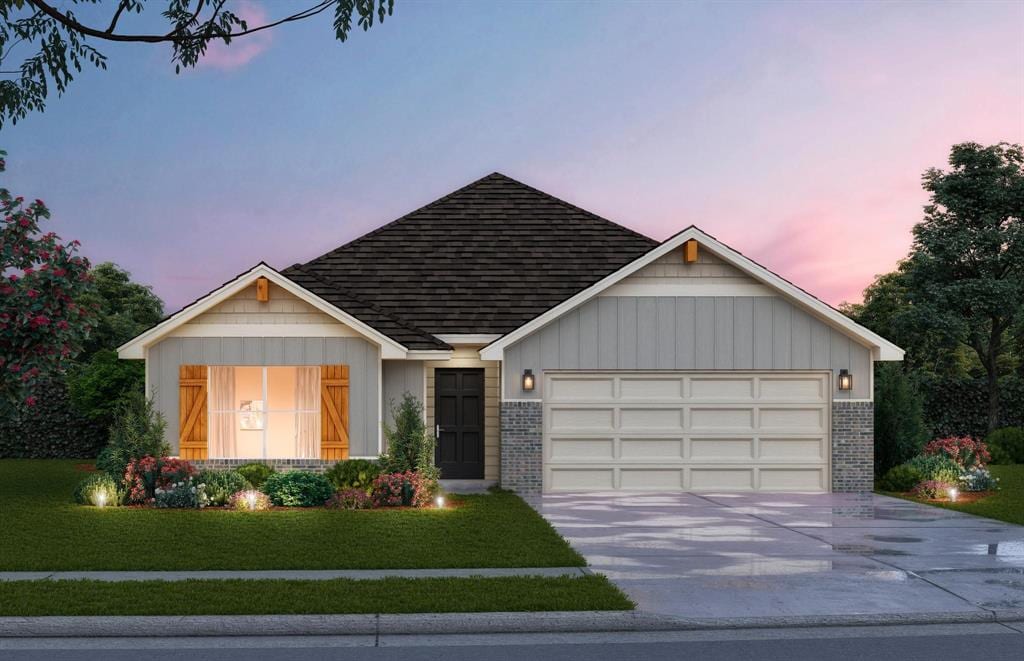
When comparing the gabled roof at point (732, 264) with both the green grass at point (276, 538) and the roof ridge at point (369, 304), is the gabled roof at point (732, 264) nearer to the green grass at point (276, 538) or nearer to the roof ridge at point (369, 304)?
the roof ridge at point (369, 304)

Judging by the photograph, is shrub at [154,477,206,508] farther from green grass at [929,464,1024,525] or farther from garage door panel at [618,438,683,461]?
green grass at [929,464,1024,525]

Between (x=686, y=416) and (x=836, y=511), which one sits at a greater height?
(x=686, y=416)

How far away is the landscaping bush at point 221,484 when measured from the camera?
17.0 m

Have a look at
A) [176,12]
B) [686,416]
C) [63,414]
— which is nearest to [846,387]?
[686,416]

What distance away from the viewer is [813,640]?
8.12 metres

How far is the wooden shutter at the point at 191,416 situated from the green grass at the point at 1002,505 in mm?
13358

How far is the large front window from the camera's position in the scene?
790 inches

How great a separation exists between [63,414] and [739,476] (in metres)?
20.7

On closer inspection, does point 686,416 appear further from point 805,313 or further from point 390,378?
point 390,378

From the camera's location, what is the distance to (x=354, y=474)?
17.9 meters

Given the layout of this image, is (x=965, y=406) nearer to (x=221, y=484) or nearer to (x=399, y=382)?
(x=399, y=382)

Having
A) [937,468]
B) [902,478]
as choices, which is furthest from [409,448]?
[937,468]

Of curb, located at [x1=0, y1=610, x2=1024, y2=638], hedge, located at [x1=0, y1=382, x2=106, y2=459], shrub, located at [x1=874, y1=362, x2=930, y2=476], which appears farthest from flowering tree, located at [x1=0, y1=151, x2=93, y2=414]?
shrub, located at [x1=874, y1=362, x2=930, y2=476]

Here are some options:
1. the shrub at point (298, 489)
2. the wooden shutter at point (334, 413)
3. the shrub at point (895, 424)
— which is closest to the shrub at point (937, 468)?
the shrub at point (895, 424)
